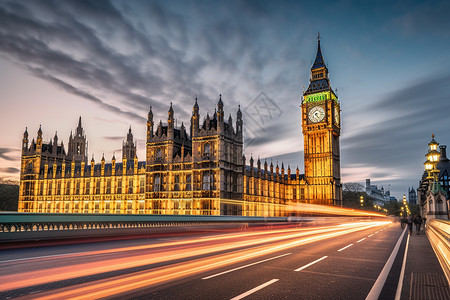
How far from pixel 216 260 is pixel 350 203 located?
5607 inches

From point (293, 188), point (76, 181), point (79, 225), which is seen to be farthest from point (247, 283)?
point (293, 188)

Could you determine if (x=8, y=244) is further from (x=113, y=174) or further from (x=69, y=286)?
(x=113, y=174)

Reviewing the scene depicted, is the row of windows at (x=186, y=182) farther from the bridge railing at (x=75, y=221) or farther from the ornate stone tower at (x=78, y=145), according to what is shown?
the ornate stone tower at (x=78, y=145)

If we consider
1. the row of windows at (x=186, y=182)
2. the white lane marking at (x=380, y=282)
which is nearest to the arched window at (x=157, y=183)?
the row of windows at (x=186, y=182)

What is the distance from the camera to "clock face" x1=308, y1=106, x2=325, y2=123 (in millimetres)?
100881

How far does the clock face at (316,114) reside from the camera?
101m

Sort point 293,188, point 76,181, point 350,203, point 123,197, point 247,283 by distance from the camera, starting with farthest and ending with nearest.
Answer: point 350,203 < point 293,188 < point 76,181 < point 123,197 < point 247,283

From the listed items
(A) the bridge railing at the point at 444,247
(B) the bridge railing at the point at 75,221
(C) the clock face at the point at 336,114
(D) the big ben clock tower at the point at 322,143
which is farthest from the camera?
(C) the clock face at the point at 336,114

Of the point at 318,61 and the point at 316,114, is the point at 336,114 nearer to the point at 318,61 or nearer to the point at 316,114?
the point at 316,114

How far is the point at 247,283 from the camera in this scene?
9.53 metres

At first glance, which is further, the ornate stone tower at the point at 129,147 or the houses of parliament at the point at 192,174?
the ornate stone tower at the point at 129,147

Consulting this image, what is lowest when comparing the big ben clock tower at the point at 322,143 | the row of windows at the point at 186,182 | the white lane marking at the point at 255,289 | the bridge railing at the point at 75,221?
the white lane marking at the point at 255,289

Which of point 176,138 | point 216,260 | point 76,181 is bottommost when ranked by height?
point 216,260

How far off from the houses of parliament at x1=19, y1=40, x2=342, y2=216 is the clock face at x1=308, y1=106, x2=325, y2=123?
0.92ft
